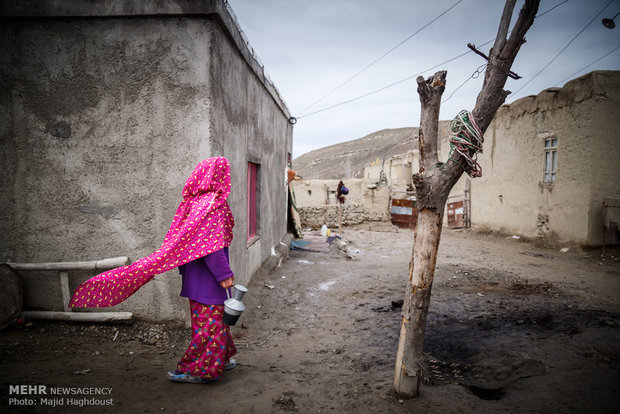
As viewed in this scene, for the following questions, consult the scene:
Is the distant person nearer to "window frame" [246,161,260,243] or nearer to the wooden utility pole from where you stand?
the wooden utility pole

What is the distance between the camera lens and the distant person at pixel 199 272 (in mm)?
2578

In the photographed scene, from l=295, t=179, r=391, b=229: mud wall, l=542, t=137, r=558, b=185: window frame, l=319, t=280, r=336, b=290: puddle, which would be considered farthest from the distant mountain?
l=319, t=280, r=336, b=290: puddle

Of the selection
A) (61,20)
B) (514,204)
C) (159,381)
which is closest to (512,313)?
(159,381)

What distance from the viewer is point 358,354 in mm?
3494

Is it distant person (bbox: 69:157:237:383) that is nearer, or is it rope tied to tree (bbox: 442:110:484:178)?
rope tied to tree (bbox: 442:110:484:178)

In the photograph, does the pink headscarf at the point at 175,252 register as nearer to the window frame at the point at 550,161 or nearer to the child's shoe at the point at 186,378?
the child's shoe at the point at 186,378

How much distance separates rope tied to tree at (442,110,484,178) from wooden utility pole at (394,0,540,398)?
0.17 ft

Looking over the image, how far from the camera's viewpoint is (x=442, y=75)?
2.42m

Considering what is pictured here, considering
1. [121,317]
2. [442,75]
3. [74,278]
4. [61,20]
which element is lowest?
[121,317]

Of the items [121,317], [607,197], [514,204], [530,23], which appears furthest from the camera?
[514,204]

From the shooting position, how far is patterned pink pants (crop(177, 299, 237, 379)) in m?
2.70

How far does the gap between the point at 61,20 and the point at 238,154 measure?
2.35 metres

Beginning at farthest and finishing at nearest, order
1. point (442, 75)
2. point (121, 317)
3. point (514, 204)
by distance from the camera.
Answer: point (514, 204) < point (121, 317) < point (442, 75)

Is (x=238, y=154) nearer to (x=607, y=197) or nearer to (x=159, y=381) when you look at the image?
(x=159, y=381)
